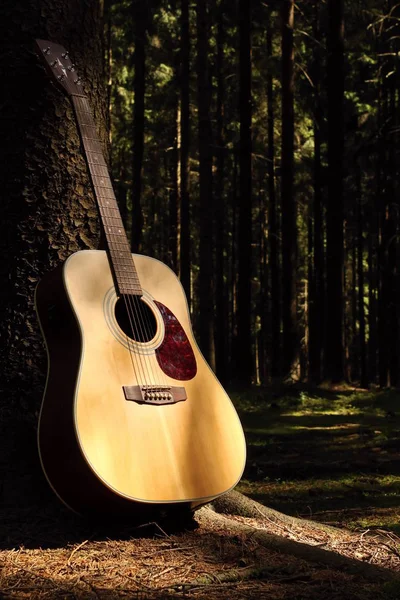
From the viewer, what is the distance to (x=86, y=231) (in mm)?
3832

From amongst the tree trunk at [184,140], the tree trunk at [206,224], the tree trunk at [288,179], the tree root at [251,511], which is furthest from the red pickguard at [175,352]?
the tree trunk at [184,140]

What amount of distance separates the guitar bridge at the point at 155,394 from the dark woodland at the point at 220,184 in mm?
610

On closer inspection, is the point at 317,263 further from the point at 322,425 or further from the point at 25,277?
Answer: the point at 25,277

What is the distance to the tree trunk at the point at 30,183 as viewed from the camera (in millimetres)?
3633

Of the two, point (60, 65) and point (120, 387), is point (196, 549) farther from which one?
point (60, 65)

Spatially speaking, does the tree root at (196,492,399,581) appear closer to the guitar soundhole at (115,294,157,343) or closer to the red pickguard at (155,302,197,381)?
the red pickguard at (155,302,197,381)

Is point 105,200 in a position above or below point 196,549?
above

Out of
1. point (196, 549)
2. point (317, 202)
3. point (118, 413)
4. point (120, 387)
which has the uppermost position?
point (317, 202)

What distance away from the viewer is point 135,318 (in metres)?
3.48

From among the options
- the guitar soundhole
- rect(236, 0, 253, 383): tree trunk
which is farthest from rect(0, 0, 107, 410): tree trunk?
rect(236, 0, 253, 383): tree trunk

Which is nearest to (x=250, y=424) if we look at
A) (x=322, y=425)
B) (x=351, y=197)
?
(x=322, y=425)

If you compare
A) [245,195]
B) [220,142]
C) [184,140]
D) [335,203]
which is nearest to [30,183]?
[335,203]

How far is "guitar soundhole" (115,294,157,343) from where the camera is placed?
3.44 meters

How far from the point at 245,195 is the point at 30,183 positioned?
12.3 meters
